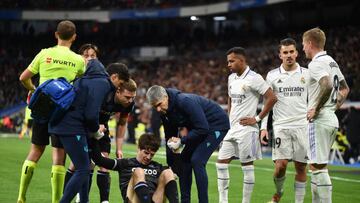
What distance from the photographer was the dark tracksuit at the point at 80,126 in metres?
7.30

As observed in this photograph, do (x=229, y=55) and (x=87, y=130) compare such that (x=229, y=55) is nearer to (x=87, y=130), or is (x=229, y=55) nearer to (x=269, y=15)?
(x=87, y=130)

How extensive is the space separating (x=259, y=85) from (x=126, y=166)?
8.14ft

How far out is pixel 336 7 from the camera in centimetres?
3772

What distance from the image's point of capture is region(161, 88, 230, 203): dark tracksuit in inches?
309

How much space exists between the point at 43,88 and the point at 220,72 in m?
31.5

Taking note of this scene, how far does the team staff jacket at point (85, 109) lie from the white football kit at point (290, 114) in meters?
3.16

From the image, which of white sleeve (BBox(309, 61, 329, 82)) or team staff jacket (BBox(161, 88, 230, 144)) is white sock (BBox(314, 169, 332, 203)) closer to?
white sleeve (BBox(309, 61, 329, 82))

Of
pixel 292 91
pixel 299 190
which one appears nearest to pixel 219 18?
pixel 292 91

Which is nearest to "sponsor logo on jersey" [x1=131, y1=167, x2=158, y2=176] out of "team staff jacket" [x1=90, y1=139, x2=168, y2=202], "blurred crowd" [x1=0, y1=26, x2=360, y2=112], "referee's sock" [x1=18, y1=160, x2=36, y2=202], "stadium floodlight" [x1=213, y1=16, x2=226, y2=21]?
"team staff jacket" [x1=90, y1=139, x2=168, y2=202]

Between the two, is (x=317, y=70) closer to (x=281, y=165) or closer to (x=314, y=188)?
(x=314, y=188)

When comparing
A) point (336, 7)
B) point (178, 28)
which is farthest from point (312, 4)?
point (178, 28)

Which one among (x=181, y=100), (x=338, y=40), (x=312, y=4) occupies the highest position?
(x=312, y=4)

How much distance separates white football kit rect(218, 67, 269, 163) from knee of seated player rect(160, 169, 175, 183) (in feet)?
6.20

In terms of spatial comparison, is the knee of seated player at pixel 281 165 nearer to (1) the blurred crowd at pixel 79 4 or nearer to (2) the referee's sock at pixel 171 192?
(2) the referee's sock at pixel 171 192
